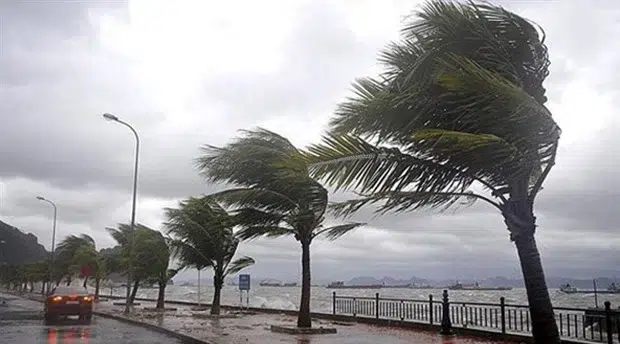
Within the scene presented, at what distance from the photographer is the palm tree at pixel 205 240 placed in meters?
27.9

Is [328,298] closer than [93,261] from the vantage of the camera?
No

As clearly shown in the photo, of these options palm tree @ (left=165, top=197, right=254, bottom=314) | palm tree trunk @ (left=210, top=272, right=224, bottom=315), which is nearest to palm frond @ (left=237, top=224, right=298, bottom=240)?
palm tree @ (left=165, top=197, right=254, bottom=314)

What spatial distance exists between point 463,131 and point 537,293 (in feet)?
7.95

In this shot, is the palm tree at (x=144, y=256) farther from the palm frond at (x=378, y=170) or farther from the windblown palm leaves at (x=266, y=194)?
the palm frond at (x=378, y=170)

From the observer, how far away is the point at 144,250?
34250 millimetres

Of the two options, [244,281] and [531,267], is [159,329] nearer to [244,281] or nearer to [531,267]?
[244,281]

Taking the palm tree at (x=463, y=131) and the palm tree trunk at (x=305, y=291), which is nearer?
the palm tree at (x=463, y=131)

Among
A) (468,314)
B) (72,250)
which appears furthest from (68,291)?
(72,250)

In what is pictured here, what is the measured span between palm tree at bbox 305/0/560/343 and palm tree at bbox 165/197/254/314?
Answer: 18609 mm

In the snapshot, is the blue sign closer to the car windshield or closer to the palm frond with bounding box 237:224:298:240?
the car windshield

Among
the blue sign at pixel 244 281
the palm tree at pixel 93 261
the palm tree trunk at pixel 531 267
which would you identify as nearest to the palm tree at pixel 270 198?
the palm tree trunk at pixel 531 267

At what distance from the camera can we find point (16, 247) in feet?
466

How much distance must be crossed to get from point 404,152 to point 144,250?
27.3 m

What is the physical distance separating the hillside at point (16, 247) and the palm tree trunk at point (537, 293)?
138310mm
